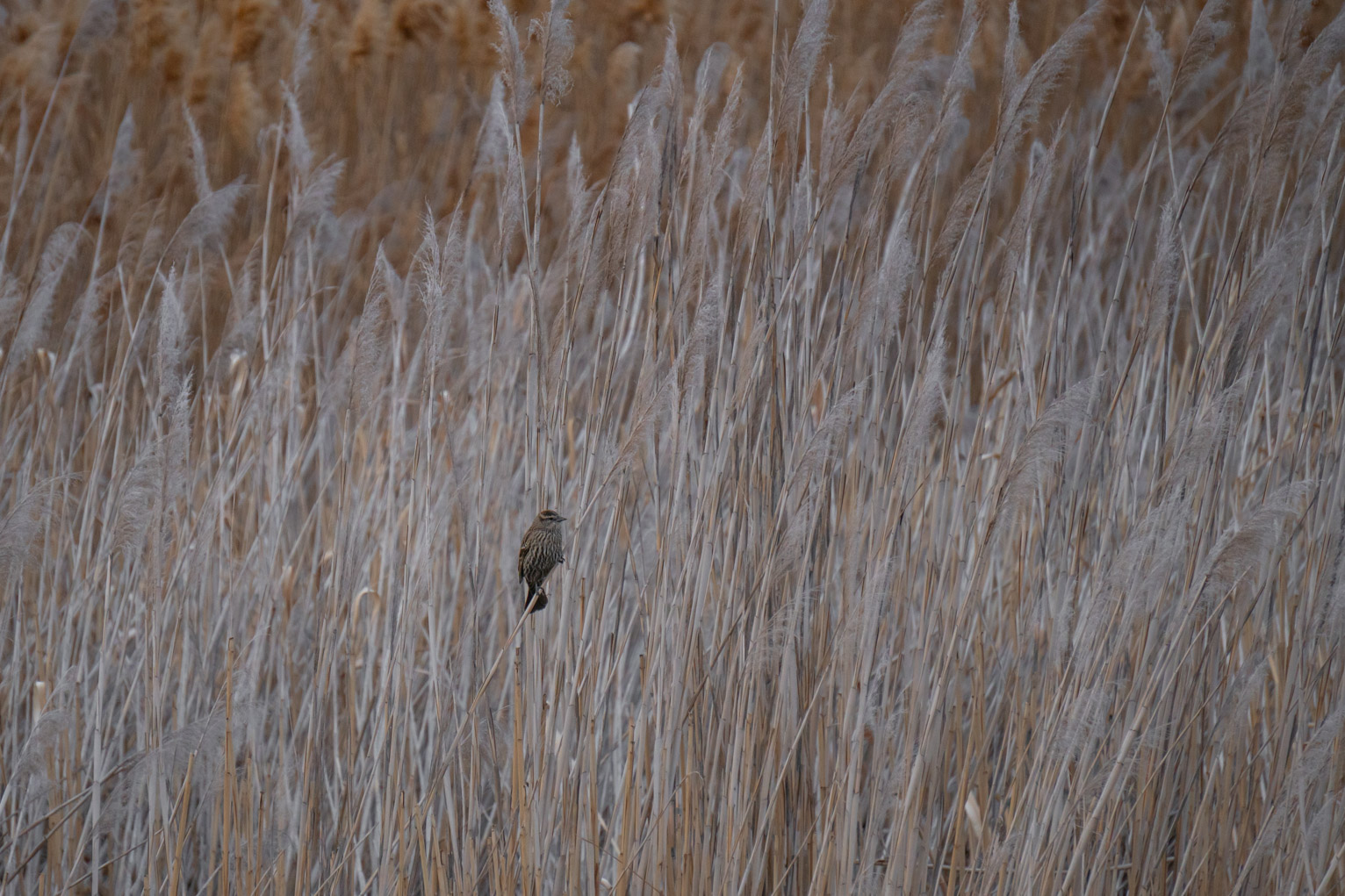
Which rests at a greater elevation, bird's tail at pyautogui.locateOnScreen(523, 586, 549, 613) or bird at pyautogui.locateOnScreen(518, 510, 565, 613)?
bird at pyautogui.locateOnScreen(518, 510, 565, 613)

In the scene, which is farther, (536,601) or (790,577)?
(790,577)

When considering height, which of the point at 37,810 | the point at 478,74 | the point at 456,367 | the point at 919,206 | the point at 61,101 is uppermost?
the point at 478,74

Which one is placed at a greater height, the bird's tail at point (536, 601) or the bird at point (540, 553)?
the bird at point (540, 553)

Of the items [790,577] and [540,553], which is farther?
[790,577]

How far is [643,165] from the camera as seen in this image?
2.56ft

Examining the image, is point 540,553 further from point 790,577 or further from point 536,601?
point 790,577

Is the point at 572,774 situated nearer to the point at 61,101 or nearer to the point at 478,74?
the point at 478,74

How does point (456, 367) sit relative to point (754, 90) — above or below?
below

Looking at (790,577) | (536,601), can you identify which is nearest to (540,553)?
(536,601)

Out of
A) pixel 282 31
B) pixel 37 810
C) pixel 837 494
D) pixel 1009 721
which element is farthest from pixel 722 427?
pixel 282 31

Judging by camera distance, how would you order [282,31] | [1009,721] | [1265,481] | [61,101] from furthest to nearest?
[282,31], [61,101], [1265,481], [1009,721]

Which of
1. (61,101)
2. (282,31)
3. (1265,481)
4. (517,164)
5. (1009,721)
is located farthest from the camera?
(282,31)

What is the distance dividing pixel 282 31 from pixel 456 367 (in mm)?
873

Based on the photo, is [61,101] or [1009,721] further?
[61,101]
